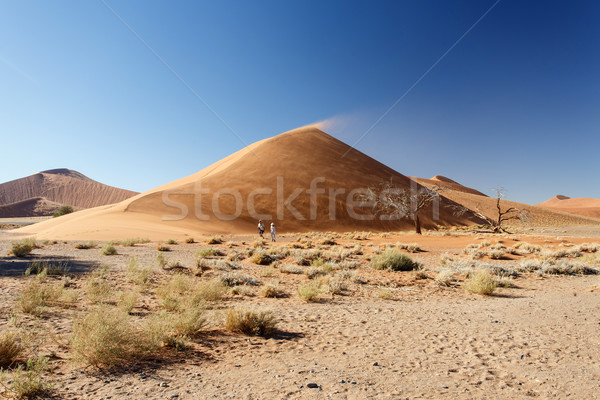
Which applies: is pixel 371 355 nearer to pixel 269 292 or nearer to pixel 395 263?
pixel 269 292

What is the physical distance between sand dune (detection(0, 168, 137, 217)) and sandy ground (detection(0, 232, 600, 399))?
141 metres

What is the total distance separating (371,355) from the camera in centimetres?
A: 428

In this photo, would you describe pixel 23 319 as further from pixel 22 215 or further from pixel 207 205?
pixel 22 215

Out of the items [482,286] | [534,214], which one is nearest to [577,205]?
[534,214]

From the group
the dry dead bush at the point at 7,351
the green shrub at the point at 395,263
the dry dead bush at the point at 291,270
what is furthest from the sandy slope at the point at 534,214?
the dry dead bush at the point at 7,351

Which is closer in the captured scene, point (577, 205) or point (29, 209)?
point (29, 209)

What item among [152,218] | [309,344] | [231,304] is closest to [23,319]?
[231,304]

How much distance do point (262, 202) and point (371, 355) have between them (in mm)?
40605

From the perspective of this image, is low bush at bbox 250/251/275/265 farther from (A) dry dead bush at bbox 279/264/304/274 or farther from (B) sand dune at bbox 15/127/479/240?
(B) sand dune at bbox 15/127/479/240

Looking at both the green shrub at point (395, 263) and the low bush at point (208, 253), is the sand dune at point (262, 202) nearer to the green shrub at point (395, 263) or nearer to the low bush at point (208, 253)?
the low bush at point (208, 253)

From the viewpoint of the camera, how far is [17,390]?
294cm

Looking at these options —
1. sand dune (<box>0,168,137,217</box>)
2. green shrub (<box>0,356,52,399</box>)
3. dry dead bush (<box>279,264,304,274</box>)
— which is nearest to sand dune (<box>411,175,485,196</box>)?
dry dead bush (<box>279,264,304,274</box>)

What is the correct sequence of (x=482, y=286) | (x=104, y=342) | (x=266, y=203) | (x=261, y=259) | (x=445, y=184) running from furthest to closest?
1. (x=445, y=184)
2. (x=266, y=203)
3. (x=261, y=259)
4. (x=482, y=286)
5. (x=104, y=342)

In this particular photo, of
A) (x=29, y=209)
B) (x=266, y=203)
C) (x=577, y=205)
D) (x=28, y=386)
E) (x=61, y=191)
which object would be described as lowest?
(x=28, y=386)
